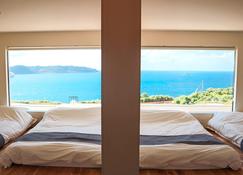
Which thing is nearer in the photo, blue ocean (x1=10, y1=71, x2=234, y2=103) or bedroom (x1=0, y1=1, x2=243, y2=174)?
bedroom (x1=0, y1=1, x2=243, y2=174)

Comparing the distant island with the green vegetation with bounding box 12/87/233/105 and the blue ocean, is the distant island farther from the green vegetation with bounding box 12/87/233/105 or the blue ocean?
the green vegetation with bounding box 12/87/233/105

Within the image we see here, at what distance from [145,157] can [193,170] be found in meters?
0.58

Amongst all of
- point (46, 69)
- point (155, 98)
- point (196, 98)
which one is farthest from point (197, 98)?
point (46, 69)

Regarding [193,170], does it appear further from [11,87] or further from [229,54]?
[11,87]

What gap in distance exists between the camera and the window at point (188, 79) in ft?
15.2

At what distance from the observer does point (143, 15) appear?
3.26 metres

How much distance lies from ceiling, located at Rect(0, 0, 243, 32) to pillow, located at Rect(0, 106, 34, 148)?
5.12 feet

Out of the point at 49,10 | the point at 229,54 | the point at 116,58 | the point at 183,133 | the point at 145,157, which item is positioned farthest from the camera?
the point at 229,54

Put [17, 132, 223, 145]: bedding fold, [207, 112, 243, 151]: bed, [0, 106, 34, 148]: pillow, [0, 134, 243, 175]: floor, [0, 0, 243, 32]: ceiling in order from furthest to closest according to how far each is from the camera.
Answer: [0, 106, 34, 148]: pillow, [207, 112, 243, 151]: bed, [17, 132, 223, 145]: bedding fold, [0, 0, 243, 32]: ceiling, [0, 134, 243, 175]: floor

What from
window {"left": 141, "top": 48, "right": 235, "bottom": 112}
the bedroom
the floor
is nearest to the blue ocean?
window {"left": 141, "top": 48, "right": 235, "bottom": 112}

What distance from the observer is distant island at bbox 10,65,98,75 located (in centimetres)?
480

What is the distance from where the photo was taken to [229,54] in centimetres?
458

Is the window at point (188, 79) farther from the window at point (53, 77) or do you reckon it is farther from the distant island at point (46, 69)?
the distant island at point (46, 69)

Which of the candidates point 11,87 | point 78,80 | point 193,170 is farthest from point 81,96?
point 193,170
